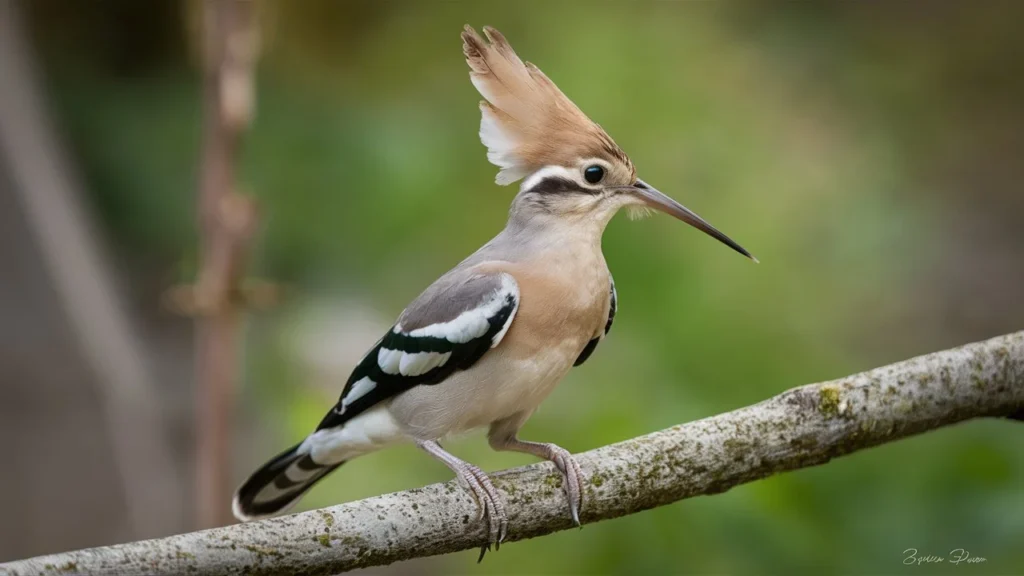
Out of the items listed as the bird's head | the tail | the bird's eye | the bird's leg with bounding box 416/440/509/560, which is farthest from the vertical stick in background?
the bird's leg with bounding box 416/440/509/560

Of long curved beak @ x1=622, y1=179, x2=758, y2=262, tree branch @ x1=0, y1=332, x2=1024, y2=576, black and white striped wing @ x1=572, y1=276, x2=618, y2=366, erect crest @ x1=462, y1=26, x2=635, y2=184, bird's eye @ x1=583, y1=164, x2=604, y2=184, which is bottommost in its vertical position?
tree branch @ x1=0, y1=332, x2=1024, y2=576

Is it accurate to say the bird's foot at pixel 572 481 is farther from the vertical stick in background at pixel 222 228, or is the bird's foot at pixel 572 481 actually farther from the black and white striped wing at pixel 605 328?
the vertical stick in background at pixel 222 228

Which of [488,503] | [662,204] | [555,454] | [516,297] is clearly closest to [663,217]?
[662,204]

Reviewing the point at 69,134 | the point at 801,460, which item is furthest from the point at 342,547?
the point at 69,134

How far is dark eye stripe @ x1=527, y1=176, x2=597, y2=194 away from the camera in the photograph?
274 centimetres

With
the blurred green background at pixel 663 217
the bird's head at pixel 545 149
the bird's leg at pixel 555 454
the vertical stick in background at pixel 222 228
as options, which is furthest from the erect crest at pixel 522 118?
the blurred green background at pixel 663 217

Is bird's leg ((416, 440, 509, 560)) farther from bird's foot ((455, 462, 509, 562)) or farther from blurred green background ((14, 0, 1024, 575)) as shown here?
blurred green background ((14, 0, 1024, 575))

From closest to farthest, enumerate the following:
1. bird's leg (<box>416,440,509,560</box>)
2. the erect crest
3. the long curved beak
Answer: bird's leg (<box>416,440,509,560</box>) < the erect crest < the long curved beak

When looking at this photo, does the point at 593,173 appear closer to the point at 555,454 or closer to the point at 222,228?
the point at 555,454

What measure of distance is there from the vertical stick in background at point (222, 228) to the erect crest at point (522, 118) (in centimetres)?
100

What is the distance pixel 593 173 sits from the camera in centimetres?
273

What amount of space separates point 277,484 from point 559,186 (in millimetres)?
1257

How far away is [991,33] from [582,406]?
4.85 meters

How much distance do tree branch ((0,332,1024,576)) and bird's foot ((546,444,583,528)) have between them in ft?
0.07
